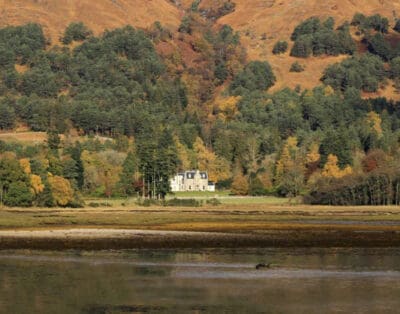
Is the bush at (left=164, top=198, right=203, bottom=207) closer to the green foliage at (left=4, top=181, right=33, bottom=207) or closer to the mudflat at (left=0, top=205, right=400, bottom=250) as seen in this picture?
the mudflat at (left=0, top=205, right=400, bottom=250)

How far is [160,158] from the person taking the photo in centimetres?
18212

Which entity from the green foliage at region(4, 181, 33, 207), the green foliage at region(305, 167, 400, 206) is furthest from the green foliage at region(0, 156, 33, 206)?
the green foliage at region(305, 167, 400, 206)

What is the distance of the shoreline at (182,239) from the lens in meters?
83.6

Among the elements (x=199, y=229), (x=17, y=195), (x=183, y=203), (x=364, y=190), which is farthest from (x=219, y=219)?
(x=364, y=190)

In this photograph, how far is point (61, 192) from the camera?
15725 cm

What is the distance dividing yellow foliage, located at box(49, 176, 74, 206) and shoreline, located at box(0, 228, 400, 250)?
5820 centimetres

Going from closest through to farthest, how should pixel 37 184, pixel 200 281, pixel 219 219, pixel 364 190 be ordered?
pixel 200 281, pixel 219 219, pixel 37 184, pixel 364 190

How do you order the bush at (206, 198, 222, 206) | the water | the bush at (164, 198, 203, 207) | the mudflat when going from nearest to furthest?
the water → the mudflat → the bush at (164, 198, 203, 207) → the bush at (206, 198, 222, 206)

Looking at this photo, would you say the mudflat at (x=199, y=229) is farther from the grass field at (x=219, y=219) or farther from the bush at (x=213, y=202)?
the bush at (x=213, y=202)

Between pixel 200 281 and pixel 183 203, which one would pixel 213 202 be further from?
pixel 200 281

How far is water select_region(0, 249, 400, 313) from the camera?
54.3m

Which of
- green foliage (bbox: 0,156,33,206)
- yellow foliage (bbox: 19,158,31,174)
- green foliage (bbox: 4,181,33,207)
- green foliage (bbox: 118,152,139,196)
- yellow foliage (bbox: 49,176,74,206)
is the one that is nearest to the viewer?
green foliage (bbox: 4,181,33,207)

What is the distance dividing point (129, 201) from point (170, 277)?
11155 centimetres

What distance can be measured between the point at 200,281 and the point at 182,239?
2642 centimetres
